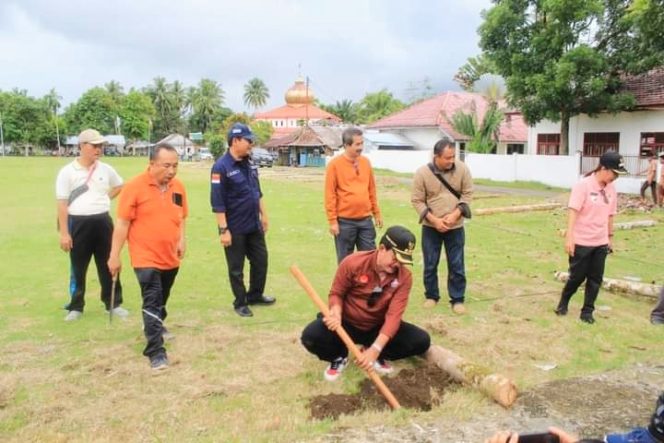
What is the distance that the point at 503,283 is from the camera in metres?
7.69

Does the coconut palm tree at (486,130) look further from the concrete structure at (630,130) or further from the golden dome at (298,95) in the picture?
the golden dome at (298,95)

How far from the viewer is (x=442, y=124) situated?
3834 cm

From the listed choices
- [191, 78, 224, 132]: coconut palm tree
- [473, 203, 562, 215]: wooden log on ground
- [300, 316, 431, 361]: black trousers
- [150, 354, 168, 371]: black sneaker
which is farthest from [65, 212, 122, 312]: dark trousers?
[191, 78, 224, 132]: coconut palm tree

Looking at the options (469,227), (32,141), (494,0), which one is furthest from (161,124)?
(469,227)

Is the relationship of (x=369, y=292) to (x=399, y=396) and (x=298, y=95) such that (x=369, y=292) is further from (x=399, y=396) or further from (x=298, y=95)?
(x=298, y=95)

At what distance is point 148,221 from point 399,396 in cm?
244

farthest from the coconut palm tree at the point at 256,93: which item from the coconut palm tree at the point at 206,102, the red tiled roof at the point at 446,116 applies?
the red tiled roof at the point at 446,116

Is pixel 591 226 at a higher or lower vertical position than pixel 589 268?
higher

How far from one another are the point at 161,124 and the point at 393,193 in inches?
3396

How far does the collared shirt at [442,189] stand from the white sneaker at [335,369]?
6.96ft

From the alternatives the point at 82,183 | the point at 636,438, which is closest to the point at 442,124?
the point at 82,183

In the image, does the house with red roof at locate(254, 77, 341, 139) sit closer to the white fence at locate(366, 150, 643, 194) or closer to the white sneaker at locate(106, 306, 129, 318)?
the white fence at locate(366, 150, 643, 194)

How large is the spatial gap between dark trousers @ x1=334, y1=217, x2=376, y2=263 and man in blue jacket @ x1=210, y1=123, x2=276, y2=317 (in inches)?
33.5

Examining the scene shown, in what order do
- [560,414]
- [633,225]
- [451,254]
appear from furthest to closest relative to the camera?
[633,225], [451,254], [560,414]
